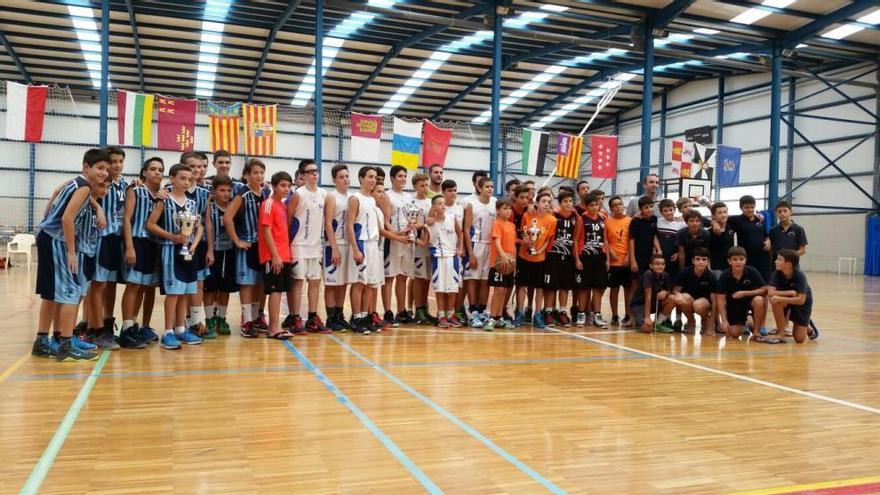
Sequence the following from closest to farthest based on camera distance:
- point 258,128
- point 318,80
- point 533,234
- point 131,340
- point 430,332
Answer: point 131,340 → point 430,332 → point 533,234 → point 318,80 → point 258,128

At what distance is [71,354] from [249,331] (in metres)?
1.47

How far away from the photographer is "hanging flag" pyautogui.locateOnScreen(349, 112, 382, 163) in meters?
15.9

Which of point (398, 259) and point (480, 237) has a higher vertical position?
point (480, 237)

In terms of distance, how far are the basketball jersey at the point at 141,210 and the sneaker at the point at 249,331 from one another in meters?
1.17

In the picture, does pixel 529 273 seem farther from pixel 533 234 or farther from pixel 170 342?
pixel 170 342

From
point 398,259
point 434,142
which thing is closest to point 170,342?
point 398,259

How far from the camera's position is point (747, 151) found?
22.2 metres

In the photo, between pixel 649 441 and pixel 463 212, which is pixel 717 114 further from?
pixel 649 441

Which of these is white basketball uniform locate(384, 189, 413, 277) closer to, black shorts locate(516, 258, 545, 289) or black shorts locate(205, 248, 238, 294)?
black shorts locate(516, 258, 545, 289)

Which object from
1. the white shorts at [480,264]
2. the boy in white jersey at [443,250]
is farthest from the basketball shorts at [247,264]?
the white shorts at [480,264]

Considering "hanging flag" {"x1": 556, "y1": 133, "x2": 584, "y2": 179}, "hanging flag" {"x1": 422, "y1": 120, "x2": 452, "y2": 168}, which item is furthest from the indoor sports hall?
"hanging flag" {"x1": 556, "y1": 133, "x2": 584, "y2": 179}

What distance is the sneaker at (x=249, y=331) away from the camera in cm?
549

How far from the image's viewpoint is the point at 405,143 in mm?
15961

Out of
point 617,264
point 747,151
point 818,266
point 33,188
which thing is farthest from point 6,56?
point 818,266
